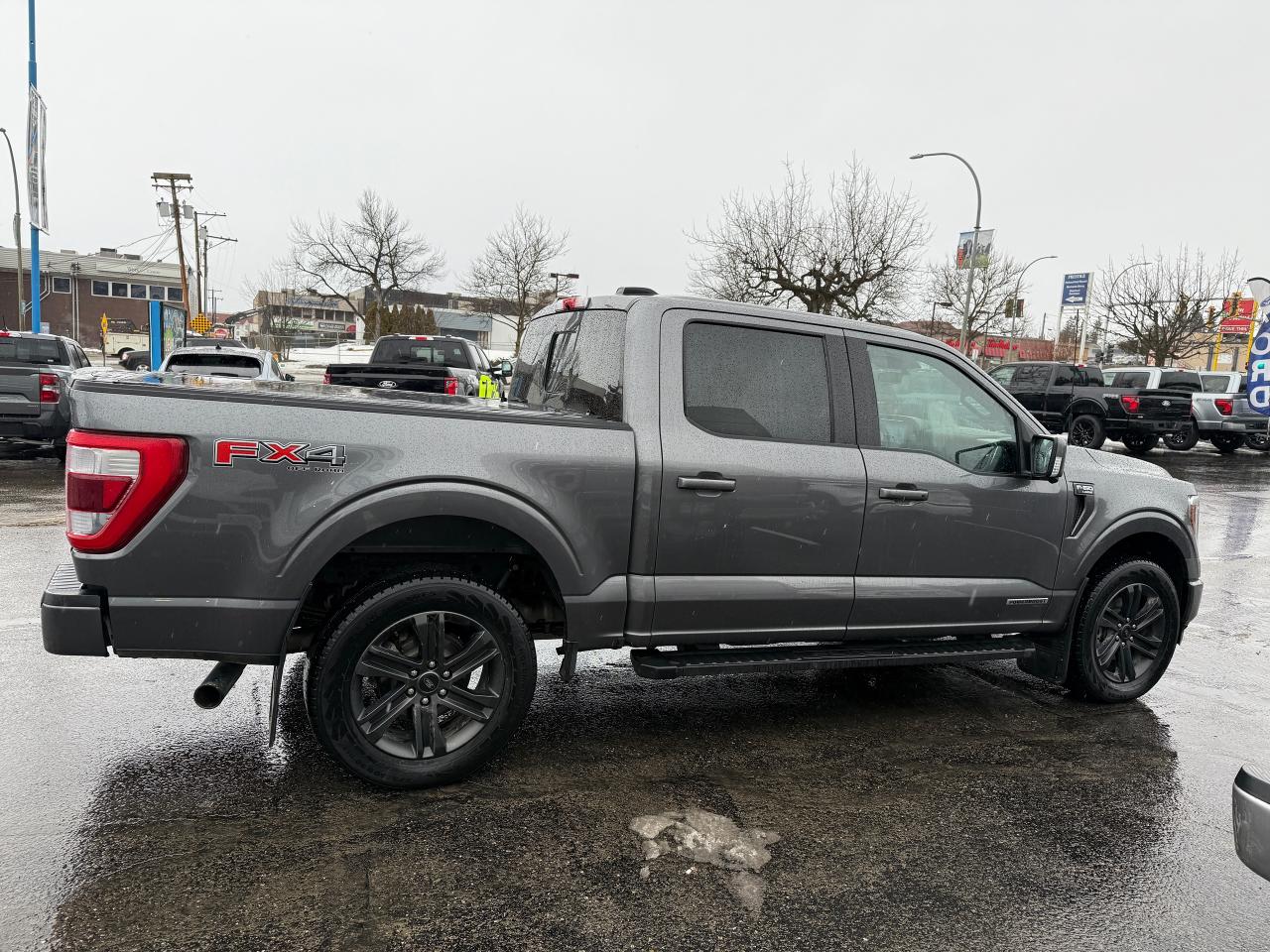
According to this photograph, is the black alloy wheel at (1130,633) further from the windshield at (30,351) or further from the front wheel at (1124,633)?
the windshield at (30,351)

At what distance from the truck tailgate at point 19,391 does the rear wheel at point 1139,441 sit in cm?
2172

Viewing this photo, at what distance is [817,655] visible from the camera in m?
3.99

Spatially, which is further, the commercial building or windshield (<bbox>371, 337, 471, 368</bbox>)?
the commercial building

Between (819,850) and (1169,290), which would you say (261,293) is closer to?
(1169,290)

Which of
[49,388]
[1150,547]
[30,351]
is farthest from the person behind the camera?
[30,351]

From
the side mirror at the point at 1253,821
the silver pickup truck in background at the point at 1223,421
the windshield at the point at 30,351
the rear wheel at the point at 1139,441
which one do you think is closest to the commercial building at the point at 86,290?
the windshield at the point at 30,351

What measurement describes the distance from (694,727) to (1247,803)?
93.9 inches

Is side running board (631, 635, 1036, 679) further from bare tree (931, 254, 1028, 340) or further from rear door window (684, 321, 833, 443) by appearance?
bare tree (931, 254, 1028, 340)

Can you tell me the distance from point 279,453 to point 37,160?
1116 inches

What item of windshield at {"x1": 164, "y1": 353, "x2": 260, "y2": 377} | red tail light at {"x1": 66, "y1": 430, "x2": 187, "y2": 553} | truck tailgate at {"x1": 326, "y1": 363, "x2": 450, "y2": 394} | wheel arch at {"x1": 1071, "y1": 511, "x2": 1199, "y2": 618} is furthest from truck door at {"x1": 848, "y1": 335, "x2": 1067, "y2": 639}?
windshield at {"x1": 164, "y1": 353, "x2": 260, "y2": 377}

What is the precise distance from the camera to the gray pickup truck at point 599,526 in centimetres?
309

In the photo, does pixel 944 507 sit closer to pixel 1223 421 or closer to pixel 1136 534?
pixel 1136 534

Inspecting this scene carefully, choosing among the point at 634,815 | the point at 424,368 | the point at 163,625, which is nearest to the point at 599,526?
the point at 634,815

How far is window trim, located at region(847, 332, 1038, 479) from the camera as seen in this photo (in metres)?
4.09
